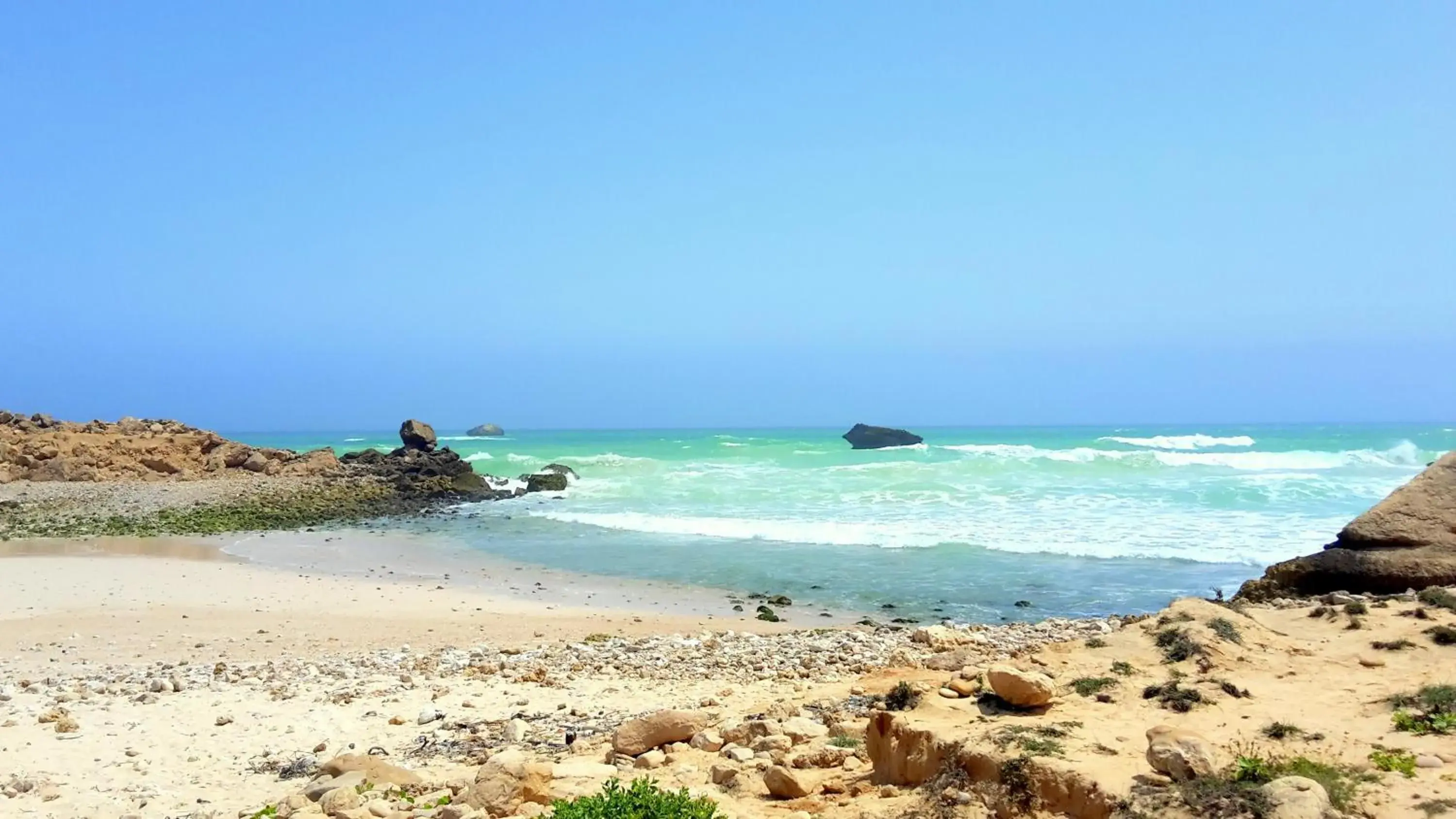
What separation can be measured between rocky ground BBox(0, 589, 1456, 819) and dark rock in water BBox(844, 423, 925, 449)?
53.8 m

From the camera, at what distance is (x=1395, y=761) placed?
4707 millimetres

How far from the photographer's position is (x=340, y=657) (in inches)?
394

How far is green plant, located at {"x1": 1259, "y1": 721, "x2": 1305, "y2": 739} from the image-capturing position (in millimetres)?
5219

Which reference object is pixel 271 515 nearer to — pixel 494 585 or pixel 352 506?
pixel 352 506

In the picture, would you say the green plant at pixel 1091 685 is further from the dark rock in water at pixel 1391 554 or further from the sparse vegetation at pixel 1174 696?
the dark rock in water at pixel 1391 554

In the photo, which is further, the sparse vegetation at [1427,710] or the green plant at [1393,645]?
the green plant at [1393,645]

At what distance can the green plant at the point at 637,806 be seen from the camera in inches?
163

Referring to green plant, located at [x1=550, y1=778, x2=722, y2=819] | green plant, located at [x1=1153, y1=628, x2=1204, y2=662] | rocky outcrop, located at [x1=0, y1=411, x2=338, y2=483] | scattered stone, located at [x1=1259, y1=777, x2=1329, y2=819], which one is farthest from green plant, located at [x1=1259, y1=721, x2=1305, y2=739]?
rocky outcrop, located at [x1=0, y1=411, x2=338, y2=483]

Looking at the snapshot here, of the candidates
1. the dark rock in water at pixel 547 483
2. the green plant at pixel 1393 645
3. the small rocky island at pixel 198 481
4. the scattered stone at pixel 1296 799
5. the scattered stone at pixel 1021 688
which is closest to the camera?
the scattered stone at pixel 1296 799

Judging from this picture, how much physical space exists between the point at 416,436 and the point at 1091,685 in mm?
38830

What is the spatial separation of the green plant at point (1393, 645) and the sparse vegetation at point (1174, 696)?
220 cm

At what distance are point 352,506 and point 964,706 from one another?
87.3ft

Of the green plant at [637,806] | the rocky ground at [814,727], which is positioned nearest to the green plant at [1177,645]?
the rocky ground at [814,727]

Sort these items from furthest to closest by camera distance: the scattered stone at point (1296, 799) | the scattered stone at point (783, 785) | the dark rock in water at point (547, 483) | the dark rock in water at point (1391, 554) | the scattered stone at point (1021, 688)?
the dark rock in water at point (547, 483), the dark rock in water at point (1391, 554), the scattered stone at point (1021, 688), the scattered stone at point (783, 785), the scattered stone at point (1296, 799)
